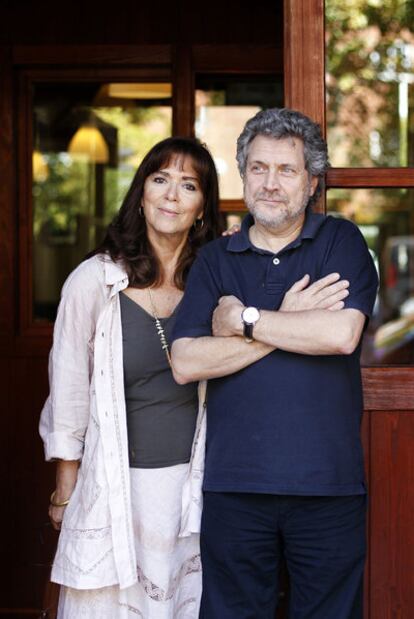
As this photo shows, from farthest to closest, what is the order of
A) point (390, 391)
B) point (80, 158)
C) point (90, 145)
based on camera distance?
1. point (80, 158)
2. point (90, 145)
3. point (390, 391)

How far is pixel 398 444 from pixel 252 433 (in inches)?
23.5

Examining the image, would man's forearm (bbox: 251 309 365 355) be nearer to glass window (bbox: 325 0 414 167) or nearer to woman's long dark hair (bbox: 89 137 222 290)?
woman's long dark hair (bbox: 89 137 222 290)

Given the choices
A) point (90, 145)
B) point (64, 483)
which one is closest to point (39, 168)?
point (90, 145)

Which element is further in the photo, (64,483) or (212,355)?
(64,483)

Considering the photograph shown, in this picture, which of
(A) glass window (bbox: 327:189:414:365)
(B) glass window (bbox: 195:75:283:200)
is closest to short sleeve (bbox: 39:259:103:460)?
(B) glass window (bbox: 195:75:283:200)

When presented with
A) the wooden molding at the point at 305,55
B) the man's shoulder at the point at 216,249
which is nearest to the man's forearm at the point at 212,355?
the man's shoulder at the point at 216,249

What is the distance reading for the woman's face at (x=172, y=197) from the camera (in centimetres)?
269

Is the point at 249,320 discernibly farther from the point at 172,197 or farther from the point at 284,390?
the point at 172,197

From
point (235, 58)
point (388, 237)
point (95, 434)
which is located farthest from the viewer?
point (388, 237)

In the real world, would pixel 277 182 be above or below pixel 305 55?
below

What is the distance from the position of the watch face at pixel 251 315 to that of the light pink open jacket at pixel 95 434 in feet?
1.32

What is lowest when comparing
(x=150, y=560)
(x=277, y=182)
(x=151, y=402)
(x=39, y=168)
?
(x=150, y=560)

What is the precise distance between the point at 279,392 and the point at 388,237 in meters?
10.5

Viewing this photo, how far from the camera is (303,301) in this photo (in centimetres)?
232
